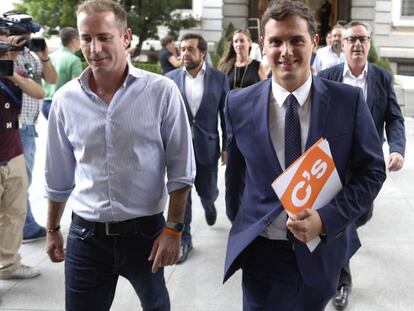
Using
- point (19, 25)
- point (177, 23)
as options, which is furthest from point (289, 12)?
point (177, 23)

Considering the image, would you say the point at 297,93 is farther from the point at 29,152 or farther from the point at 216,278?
the point at 29,152

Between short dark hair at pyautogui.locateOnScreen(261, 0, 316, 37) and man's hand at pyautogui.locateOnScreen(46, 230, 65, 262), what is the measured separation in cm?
153

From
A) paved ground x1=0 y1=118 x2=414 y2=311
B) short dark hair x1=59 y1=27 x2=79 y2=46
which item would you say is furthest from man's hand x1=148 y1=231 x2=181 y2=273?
short dark hair x1=59 y1=27 x2=79 y2=46

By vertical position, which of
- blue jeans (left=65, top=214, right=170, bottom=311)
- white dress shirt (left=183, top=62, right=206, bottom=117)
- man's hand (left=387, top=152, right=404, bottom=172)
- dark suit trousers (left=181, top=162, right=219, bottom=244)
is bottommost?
dark suit trousers (left=181, top=162, right=219, bottom=244)

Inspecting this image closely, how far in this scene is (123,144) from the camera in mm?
2637

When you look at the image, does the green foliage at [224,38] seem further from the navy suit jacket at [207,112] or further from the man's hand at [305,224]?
the man's hand at [305,224]

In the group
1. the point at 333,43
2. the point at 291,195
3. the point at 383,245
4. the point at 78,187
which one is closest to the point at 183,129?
the point at 78,187

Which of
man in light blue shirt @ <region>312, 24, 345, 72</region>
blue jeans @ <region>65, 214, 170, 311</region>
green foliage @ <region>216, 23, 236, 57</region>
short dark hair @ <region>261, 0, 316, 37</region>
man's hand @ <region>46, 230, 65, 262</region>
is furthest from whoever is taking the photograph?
green foliage @ <region>216, 23, 236, 57</region>

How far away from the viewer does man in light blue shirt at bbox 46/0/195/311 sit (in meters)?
2.63

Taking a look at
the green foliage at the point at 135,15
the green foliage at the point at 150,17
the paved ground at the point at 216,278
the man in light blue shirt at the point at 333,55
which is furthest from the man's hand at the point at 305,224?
the green foliage at the point at 150,17

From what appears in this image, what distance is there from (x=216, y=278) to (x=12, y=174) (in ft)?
5.95

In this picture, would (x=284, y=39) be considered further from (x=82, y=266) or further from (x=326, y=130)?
(x=82, y=266)

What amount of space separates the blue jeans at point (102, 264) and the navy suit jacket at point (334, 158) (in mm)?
446

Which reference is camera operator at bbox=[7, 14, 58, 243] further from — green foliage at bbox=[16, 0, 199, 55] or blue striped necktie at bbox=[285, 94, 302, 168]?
green foliage at bbox=[16, 0, 199, 55]
